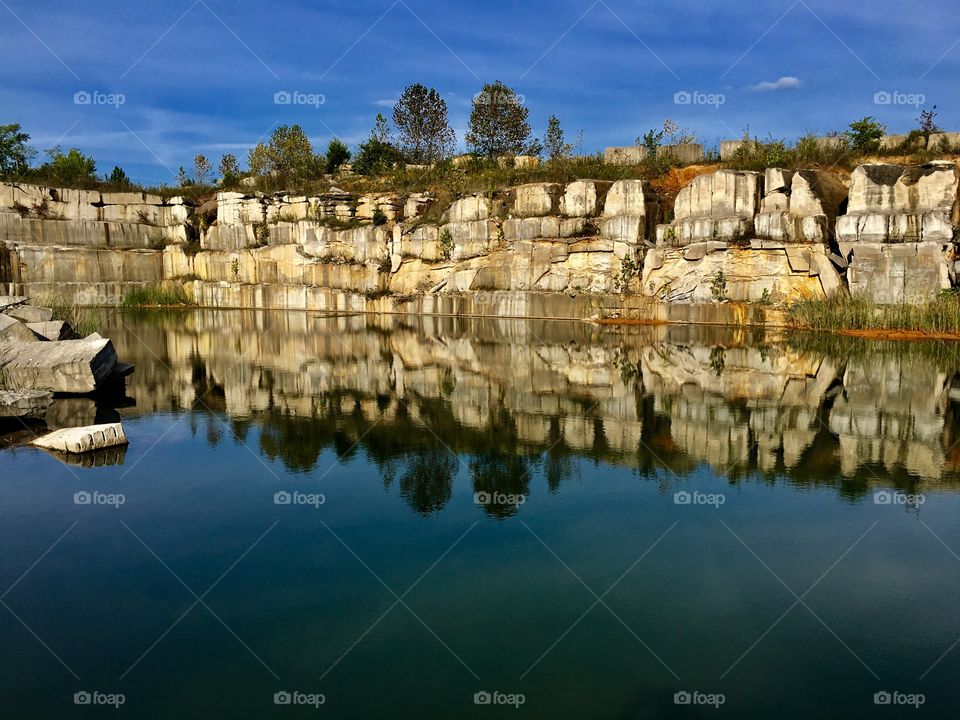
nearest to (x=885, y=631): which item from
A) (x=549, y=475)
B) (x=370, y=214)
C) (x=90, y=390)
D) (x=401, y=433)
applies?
(x=549, y=475)

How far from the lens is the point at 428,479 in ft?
27.5

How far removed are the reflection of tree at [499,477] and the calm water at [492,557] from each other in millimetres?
39

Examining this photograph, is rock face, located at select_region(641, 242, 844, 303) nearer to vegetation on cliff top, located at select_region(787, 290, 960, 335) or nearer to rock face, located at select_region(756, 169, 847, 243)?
rock face, located at select_region(756, 169, 847, 243)

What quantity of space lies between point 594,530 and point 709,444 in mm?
3521

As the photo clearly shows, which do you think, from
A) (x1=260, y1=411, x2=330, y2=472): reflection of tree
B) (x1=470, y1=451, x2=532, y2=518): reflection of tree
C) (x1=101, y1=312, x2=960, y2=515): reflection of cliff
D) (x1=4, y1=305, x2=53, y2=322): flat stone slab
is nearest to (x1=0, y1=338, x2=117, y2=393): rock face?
(x1=101, y1=312, x2=960, y2=515): reflection of cliff

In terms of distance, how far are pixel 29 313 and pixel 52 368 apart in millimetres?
3420

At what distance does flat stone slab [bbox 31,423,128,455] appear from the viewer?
9336 mm

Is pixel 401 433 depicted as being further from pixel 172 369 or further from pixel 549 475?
pixel 172 369

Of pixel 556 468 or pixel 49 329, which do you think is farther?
pixel 49 329

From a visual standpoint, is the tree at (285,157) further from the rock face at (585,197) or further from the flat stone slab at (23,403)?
the flat stone slab at (23,403)

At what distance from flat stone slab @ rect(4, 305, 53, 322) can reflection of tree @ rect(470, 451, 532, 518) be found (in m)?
10.8

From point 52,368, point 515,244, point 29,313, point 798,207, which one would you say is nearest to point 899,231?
point 798,207

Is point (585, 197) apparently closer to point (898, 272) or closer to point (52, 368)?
point (898, 272)

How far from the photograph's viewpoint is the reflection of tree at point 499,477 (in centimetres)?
752
